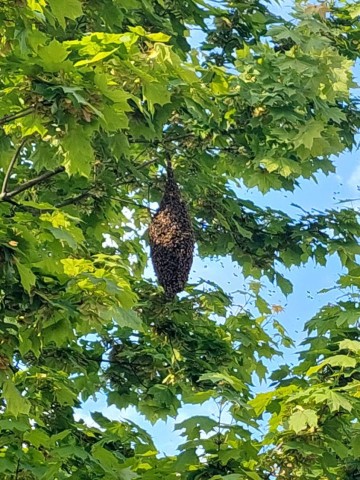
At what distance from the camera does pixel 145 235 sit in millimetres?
7816

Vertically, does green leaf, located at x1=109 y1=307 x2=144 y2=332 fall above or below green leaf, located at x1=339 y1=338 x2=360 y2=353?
below

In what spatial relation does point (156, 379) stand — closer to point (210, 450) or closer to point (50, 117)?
point (210, 450)

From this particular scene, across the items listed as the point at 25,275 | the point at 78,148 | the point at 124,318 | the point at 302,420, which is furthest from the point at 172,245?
the point at 78,148

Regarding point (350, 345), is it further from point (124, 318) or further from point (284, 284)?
point (284, 284)

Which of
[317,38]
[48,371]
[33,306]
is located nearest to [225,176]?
[317,38]

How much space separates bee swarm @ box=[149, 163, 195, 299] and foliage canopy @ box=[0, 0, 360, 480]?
0.41 meters

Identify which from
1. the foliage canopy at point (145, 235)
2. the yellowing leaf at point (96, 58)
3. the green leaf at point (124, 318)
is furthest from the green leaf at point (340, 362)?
the yellowing leaf at point (96, 58)

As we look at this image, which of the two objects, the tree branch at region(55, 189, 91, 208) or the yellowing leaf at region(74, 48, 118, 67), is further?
the tree branch at region(55, 189, 91, 208)

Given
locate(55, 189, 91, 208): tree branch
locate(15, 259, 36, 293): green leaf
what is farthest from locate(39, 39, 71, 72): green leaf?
locate(55, 189, 91, 208): tree branch

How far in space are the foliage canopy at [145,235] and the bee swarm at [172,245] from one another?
1.34 feet

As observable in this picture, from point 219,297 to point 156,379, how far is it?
3.30 feet

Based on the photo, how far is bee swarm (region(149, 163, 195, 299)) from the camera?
205 inches

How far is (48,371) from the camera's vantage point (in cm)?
522

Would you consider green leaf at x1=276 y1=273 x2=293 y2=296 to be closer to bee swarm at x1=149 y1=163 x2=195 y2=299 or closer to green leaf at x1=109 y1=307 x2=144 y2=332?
bee swarm at x1=149 y1=163 x2=195 y2=299
